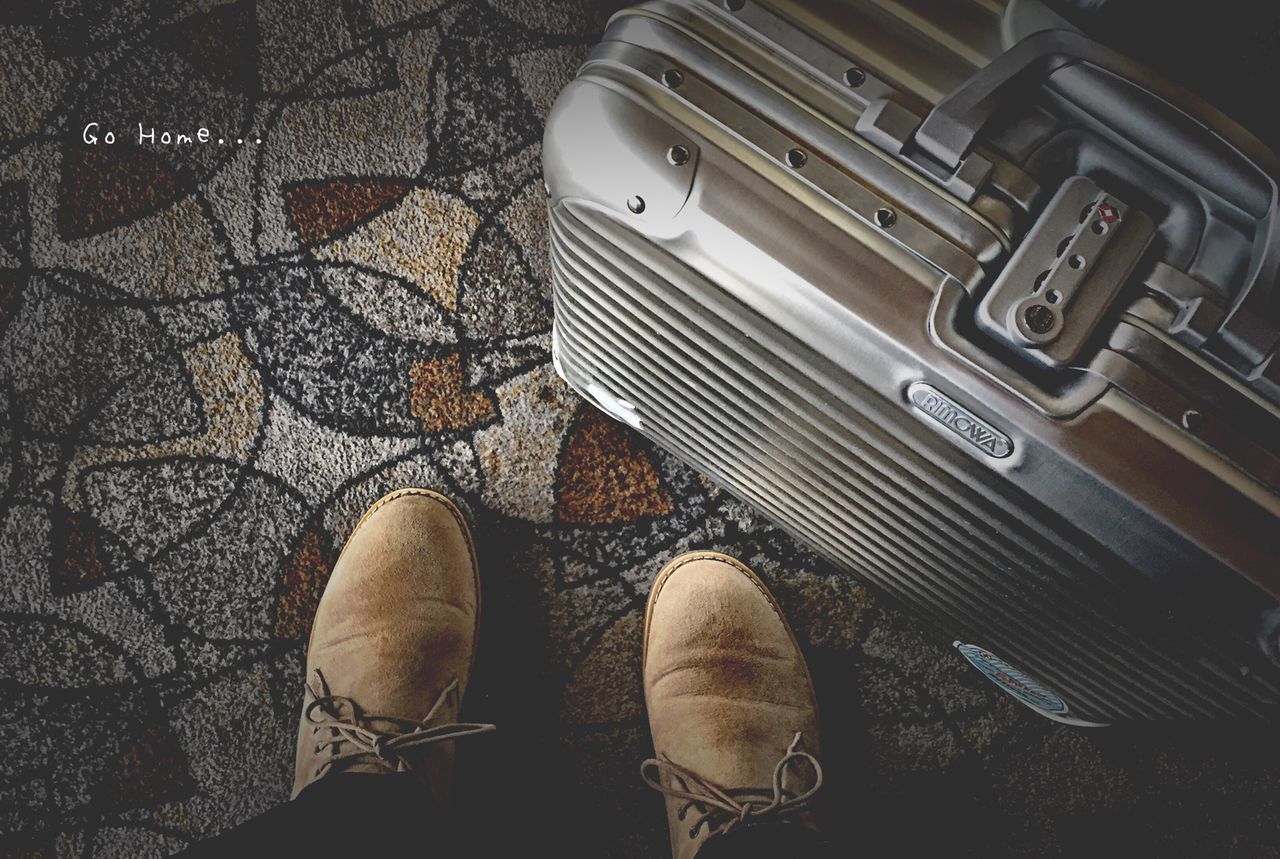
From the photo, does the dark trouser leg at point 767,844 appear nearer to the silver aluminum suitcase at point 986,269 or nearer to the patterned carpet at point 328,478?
the patterned carpet at point 328,478

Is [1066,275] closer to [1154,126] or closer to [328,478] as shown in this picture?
[1154,126]

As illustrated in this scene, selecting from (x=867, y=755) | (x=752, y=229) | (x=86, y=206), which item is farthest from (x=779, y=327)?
(x=86, y=206)

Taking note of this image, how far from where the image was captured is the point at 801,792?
27.6 inches

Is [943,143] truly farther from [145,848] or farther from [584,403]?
[145,848]

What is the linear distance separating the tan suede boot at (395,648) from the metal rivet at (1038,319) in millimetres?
505

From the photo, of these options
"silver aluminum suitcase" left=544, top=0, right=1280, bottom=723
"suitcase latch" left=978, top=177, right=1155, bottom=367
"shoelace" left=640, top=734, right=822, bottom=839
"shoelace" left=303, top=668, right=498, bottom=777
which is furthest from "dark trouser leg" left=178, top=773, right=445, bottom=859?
"suitcase latch" left=978, top=177, right=1155, bottom=367

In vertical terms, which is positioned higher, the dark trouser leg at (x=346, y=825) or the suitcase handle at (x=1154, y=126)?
the suitcase handle at (x=1154, y=126)

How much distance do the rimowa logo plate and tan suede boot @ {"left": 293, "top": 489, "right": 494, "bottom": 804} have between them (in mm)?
444

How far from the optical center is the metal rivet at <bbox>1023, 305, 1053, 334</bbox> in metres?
0.41

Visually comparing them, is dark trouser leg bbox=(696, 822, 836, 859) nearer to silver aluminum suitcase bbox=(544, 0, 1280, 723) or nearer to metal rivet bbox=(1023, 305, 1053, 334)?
silver aluminum suitcase bbox=(544, 0, 1280, 723)

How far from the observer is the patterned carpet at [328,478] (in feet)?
2.44

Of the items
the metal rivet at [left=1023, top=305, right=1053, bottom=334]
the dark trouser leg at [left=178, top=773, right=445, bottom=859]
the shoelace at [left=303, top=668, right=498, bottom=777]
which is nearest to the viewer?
the metal rivet at [left=1023, top=305, right=1053, bottom=334]

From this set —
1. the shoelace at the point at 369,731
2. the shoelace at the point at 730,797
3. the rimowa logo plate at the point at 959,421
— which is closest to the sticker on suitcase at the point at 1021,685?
the shoelace at the point at 730,797

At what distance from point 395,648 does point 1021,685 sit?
1.74ft
